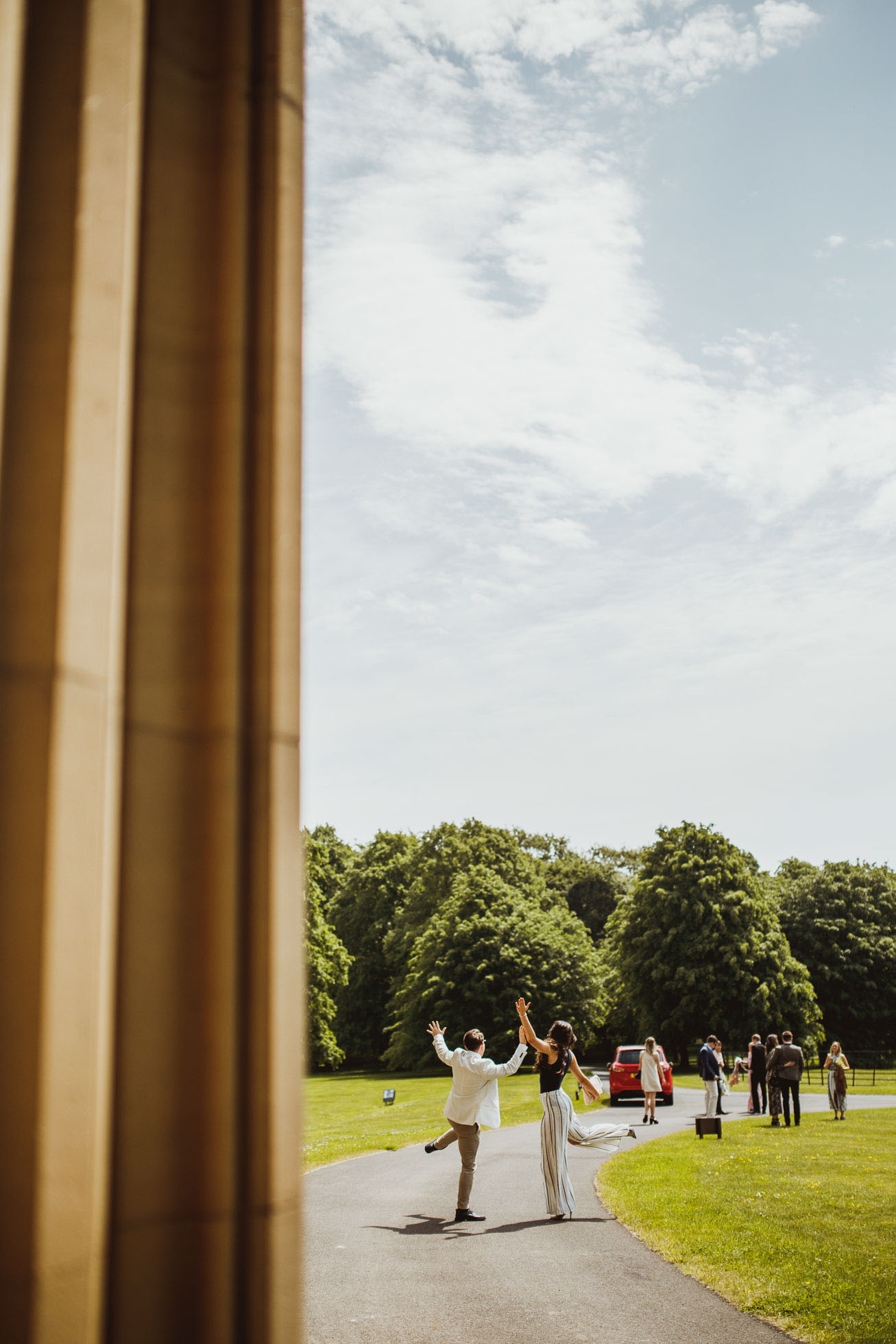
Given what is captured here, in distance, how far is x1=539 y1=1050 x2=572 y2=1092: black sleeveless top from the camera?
1127 centimetres

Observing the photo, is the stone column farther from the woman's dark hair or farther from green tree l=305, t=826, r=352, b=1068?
green tree l=305, t=826, r=352, b=1068

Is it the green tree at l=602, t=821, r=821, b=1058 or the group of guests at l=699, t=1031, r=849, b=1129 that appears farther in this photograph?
the green tree at l=602, t=821, r=821, b=1058

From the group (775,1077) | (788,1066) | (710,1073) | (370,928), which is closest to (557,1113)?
(788,1066)

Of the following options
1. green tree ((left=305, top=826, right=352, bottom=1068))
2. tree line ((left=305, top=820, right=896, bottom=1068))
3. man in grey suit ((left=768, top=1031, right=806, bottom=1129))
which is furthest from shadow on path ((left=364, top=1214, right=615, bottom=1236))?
tree line ((left=305, top=820, right=896, bottom=1068))

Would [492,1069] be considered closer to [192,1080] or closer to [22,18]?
[192,1080]

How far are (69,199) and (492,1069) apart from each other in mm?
10569

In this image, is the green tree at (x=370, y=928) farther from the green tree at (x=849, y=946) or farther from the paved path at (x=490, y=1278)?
the paved path at (x=490, y=1278)

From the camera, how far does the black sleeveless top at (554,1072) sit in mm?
11266

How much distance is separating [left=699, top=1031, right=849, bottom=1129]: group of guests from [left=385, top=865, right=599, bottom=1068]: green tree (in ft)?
84.2

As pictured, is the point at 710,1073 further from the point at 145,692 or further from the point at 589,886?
the point at 589,886

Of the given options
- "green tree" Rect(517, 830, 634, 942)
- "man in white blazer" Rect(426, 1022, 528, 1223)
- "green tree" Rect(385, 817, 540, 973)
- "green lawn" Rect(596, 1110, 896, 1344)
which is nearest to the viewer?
"green lawn" Rect(596, 1110, 896, 1344)

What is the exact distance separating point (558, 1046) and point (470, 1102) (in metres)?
1.07

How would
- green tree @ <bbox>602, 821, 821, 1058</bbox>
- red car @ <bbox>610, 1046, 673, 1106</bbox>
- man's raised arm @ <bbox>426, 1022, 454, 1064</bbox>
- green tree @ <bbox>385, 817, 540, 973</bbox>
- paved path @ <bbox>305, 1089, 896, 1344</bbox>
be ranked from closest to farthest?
paved path @ <bbox>305, 1089, 896, 1344</bbox>, man's raised arm @ <bbox>426, 1022, 454, 1064</bbox>, red car @ <bbox>610, 1046, 673, 1106</bbox>, green tree @ <bbox>602, 821, 821, 1058</bbox>, green tree @ <bbox>385, 817, 540, 973</bbox>

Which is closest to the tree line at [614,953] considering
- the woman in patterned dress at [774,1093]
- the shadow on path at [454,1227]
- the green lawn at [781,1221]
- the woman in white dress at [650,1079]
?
the woman in white dress at [650,1079]
